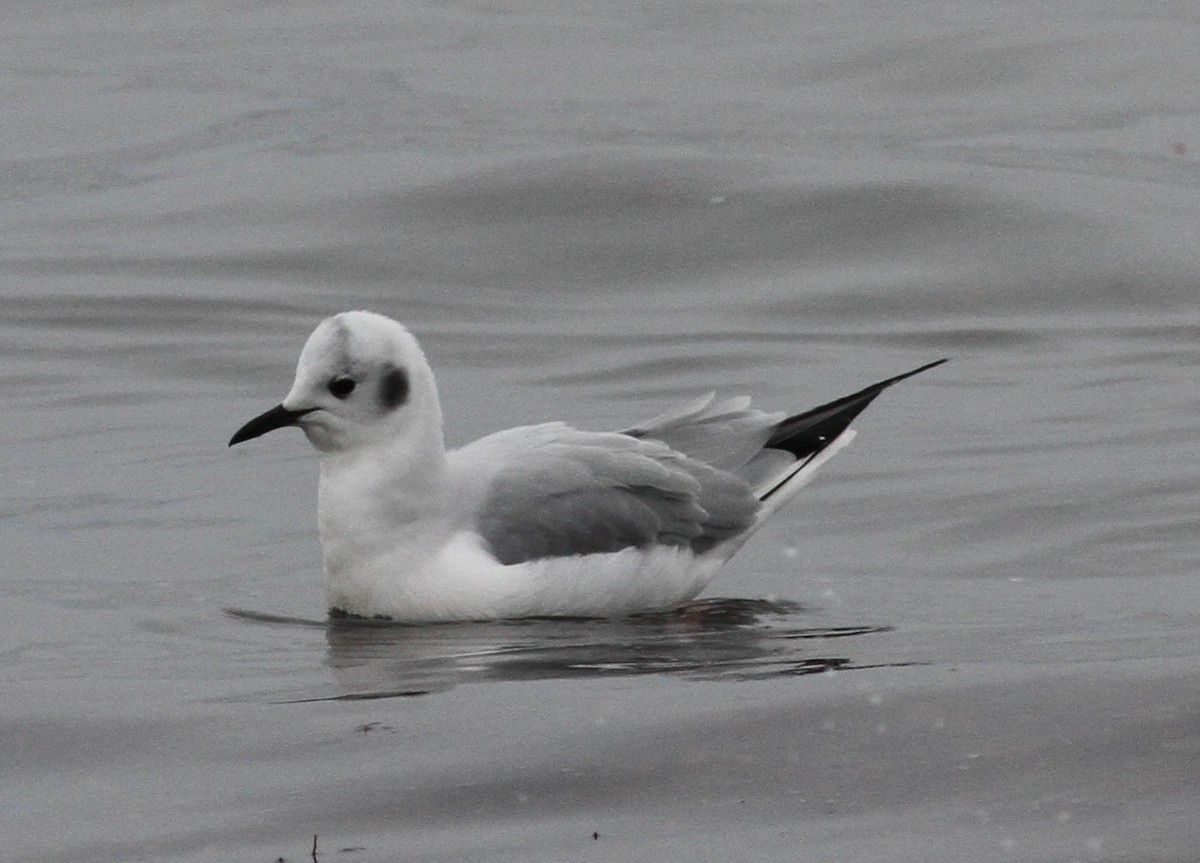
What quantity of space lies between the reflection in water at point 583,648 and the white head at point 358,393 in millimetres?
609

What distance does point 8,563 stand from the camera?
345 inches

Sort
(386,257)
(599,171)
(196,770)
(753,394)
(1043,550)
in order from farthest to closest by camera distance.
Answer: (599,171)
(386,257)
(753,394)
(1043,550)
(196,770)

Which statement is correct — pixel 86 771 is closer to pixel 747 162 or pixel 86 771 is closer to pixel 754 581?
pixel 754 581

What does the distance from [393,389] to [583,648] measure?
1.22 m

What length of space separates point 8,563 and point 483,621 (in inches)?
75.5

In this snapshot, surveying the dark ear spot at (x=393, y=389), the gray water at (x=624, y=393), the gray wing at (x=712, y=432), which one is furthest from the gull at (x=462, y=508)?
the gray wing at (x=712, y=432)

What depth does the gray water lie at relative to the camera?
5762 millimetres

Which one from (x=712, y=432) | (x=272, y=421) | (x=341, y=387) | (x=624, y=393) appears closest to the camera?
(x=272, y=421)

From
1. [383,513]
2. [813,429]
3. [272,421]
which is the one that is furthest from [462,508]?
[813,429]

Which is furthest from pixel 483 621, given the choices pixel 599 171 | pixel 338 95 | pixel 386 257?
pixel 338 95

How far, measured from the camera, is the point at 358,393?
26.6 ft

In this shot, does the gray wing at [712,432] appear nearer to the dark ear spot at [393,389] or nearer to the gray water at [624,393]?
the gray water at [624,393]

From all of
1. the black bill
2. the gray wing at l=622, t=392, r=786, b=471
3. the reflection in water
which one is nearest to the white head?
the black bill

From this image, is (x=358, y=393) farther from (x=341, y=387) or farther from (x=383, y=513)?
(x=383, y=513)
